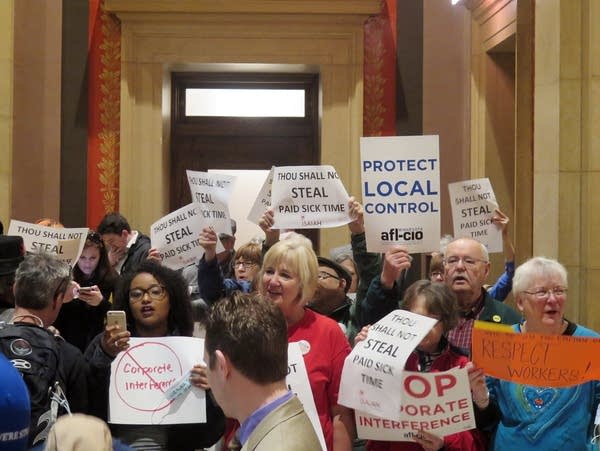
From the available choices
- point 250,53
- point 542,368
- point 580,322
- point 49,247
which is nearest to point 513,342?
point 542,368

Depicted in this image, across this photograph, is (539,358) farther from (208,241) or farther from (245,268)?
(245,268)

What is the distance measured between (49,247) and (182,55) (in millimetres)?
4360

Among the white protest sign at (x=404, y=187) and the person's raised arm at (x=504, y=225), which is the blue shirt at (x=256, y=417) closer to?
the white protest sign at (x=404, y=187)

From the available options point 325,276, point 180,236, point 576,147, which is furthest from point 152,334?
point 576,147

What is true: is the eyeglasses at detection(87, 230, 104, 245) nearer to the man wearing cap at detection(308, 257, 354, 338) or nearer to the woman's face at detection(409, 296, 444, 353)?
the man wearing cap at detection(308, 257, 354, 338)

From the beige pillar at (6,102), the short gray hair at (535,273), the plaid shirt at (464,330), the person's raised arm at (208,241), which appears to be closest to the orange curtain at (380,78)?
the beige pillar at (6,102)

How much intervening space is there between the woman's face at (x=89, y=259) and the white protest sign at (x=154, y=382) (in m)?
2.28

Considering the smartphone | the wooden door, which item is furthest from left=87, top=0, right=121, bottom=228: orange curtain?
the smartphone

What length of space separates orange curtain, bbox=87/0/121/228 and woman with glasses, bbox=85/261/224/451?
19.0ft

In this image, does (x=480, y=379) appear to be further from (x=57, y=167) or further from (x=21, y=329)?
(x=57, y=167)

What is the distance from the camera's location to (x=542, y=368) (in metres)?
4.13

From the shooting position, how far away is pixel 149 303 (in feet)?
15.9

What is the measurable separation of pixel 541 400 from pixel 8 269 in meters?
2.48

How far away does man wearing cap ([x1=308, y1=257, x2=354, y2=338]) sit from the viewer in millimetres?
5617
